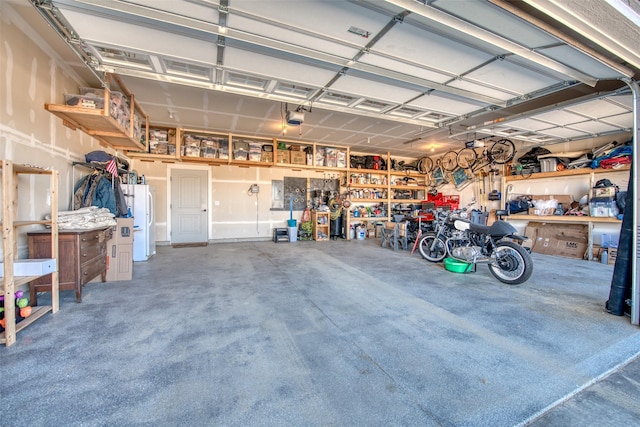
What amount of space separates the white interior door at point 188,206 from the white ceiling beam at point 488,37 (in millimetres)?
6886

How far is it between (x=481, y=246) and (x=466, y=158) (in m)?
4.89

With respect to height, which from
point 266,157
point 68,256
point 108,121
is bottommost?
point 68,256

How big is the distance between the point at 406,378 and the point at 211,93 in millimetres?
4804

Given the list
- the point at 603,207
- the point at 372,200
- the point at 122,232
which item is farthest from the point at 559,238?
the point at 122,232

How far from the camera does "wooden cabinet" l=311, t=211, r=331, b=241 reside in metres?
8.26

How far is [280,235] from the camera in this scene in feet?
26.1

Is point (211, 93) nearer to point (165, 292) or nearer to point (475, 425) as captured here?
point (165, 292)

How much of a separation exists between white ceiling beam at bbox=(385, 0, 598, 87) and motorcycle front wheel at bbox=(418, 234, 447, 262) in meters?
3.09

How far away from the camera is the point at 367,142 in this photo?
788 cm

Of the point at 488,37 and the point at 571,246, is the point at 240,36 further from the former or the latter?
the point at 571,246

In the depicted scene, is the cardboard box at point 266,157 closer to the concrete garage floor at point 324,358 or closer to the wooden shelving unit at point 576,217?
the concrete garage floor at point 324,358

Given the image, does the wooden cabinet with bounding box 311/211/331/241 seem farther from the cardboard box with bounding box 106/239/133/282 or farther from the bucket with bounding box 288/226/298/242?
the cardboard box with bounding box 106/239/133/282

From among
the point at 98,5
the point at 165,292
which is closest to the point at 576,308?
the point at 165,292

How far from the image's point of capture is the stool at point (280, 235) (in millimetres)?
7904
